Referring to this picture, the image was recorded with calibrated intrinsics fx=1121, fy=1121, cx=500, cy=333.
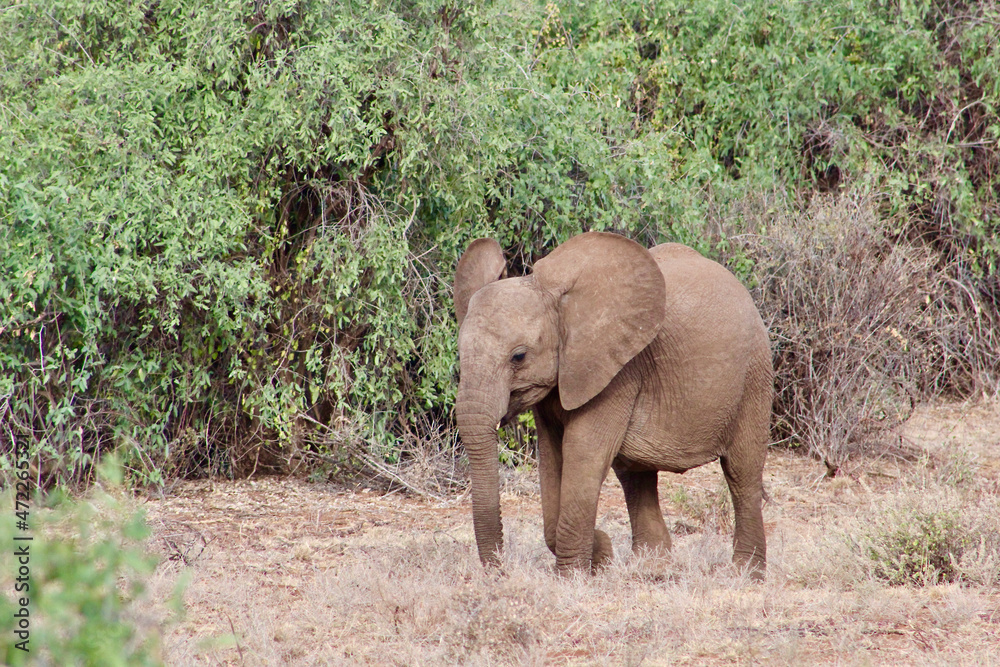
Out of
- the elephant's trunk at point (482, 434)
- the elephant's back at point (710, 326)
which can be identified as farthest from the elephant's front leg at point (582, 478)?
the elephant's back at point (710, 326)

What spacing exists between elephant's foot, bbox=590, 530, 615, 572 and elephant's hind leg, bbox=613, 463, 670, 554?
0.27 meters

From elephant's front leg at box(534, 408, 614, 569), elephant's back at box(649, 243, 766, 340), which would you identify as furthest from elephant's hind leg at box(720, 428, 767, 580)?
elephant's front leg at box(534, 408, 614, 569)

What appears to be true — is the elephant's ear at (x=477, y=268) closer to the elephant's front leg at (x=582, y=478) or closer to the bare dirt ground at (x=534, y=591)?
the elephant's front leg at (x=582, y=478)

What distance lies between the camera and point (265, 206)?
27.6 ft

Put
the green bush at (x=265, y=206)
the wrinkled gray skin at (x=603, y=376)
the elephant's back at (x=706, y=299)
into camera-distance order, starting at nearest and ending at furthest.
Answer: the wrinkled gray skin at (x=603, y=376) → the elephant's back at (x=706, y=299) → the green bush at (x=265, y=206)

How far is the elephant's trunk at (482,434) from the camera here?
5227mm

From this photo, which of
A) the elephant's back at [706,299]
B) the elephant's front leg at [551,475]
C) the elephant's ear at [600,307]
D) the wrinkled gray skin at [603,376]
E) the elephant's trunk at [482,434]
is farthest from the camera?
the elephant's back at [706,299]

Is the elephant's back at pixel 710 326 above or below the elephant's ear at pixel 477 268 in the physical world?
below

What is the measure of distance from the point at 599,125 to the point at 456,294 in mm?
3764

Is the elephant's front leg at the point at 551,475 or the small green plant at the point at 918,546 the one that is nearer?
the small green plant at the point at 918,546

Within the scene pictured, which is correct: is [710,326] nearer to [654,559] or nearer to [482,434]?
[654,559]

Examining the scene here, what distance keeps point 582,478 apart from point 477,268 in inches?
50.4

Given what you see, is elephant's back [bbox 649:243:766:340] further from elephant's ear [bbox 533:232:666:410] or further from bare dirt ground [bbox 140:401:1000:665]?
bare dirt ground [bbox 140:401:1000:665]

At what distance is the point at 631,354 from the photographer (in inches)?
217
